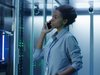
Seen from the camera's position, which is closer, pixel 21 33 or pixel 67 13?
pixel 67 13

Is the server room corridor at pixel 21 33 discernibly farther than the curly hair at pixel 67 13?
Yes

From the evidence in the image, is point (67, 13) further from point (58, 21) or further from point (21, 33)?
point (21, 33)

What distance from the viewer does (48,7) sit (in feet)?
11.7

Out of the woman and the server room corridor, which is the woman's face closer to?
the woman

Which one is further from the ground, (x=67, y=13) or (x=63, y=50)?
(x=67, y=13)

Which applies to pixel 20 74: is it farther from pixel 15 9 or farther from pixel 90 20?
pixel 90 20

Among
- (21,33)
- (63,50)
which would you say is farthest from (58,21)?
(21,33)

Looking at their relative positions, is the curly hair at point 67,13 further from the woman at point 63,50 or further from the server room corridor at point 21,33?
the server room corridor at point 21,33

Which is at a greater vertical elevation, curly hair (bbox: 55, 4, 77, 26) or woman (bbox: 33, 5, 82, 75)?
curly hair (bbox: 55, 4, 77, 26)

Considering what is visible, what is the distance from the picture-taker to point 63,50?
159 cm

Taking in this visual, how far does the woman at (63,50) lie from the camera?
1.57 metres

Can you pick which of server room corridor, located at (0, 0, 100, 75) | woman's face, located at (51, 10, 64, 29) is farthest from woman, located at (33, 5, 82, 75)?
server room corridor, located at (0, 0, 100, 75)

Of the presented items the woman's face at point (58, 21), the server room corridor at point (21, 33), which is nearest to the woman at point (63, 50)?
the woman's face at point (58, 21)

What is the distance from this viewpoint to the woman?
61.9 inches
